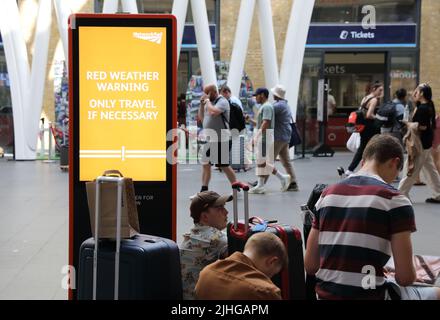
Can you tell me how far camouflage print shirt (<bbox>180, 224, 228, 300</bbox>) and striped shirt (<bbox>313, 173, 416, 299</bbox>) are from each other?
1207 millimetres

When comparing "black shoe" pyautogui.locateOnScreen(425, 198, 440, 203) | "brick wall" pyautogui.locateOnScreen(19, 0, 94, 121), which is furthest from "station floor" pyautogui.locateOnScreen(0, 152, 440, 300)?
"brick wall" pyautogui.locateOnScreen(19, 0, 94, 121)

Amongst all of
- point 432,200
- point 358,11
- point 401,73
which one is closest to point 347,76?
point 401,73

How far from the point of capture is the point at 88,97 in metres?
5.52

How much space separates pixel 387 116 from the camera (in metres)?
13.4

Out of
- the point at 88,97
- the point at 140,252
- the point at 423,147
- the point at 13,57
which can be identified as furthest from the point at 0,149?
the point at 140,252

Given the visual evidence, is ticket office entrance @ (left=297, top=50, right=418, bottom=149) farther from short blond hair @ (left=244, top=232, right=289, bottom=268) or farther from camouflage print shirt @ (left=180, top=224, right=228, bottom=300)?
short blond hair @ (left=244, top=232, right=289, bottom=268)

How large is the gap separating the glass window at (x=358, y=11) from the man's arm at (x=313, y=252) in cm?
2073

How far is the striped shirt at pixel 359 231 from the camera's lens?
146 inches

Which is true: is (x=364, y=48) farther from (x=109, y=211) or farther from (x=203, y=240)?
(x=109, y=211)

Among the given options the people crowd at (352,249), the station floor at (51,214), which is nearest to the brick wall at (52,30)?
the station floor at (51,214)

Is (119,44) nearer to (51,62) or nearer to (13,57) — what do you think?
(13,57)

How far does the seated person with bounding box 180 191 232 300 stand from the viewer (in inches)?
194
